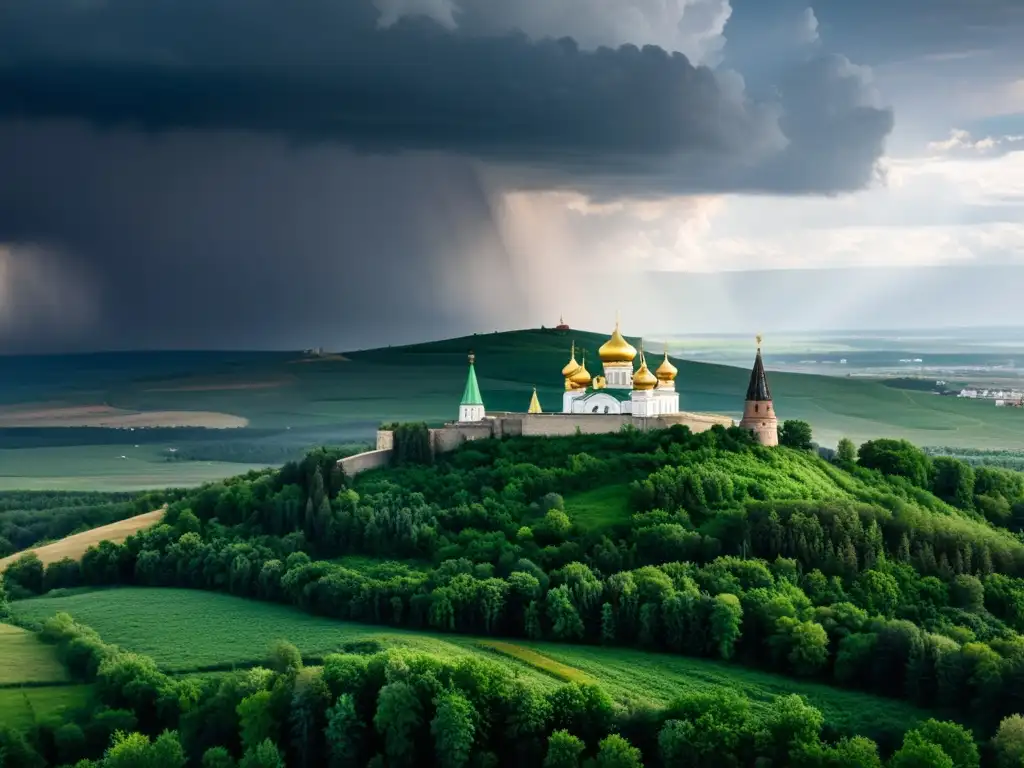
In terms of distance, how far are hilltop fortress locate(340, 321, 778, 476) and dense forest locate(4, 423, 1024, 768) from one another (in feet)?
2.77

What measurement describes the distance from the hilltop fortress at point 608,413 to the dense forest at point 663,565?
33.2 inches

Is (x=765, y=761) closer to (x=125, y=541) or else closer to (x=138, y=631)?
(x=138, y=631)

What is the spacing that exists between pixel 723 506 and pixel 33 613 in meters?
21.7

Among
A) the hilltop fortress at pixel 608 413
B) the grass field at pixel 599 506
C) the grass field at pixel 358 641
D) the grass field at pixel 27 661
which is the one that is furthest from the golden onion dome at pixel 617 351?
the grass field at pixel 27 661

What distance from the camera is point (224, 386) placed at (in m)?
110

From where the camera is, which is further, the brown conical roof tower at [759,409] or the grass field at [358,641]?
the brown conical roof tower at [759,409]

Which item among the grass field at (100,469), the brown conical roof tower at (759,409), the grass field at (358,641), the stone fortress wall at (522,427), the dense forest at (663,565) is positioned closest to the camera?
the dense forest at (663,565)

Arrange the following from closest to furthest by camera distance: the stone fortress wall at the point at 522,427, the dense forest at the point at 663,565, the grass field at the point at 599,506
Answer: the dense forest at the point at 663,565, the grass field at the point at 599,506, the stone fortress wall at the point at 522,427

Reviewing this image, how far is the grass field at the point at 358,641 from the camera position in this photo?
36906 mm

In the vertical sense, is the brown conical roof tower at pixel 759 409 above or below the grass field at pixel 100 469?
above

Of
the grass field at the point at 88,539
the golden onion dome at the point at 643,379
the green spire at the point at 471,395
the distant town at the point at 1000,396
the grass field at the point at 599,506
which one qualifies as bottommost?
the grass field at the point at 88,539

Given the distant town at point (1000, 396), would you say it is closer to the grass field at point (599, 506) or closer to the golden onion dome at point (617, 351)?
the golden onion dome at point (617, 351)

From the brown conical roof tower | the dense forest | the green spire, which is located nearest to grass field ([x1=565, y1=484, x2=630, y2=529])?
the dense forest

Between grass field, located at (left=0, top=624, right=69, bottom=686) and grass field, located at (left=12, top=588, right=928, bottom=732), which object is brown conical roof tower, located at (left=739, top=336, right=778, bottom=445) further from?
grass field, located at (left=0, top=624, right=69, bottom=686)
